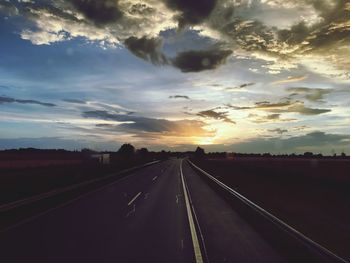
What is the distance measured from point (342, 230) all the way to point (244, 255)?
437 centimetres

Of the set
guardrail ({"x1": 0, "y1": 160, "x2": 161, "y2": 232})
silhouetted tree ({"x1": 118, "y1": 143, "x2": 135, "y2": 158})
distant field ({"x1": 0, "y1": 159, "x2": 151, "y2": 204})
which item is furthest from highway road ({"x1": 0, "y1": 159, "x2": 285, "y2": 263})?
silhouetted tree ({"x1": 118, "y1": 143, "x2": 135, "y2": 158})

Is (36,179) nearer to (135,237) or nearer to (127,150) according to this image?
(135,237)

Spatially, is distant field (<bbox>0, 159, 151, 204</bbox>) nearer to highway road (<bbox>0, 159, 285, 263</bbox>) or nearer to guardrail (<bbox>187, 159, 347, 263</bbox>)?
highway road (<bbox>0, 159, 285, 263</bbox>)

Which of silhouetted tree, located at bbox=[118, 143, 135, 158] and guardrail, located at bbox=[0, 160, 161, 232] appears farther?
silhouetted tree, located at bbox=[118, 143, 135, 158]

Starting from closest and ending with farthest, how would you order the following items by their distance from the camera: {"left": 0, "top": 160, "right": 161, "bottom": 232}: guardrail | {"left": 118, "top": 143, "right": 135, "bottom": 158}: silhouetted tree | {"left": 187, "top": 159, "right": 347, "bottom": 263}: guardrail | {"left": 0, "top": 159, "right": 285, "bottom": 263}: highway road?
{"left": 187, "top": 159, "right": 347, "bottom": 263}: guardrail, {"left": 0, "top": 159, "right": 285, "bottom": 263}: highway road, {"left": 0, "top": 160, "right": 161, "bottom": 232}: guardrail, {"left": 118, "top": 143, "right": 135, "bottom": 158}: silhouetted tree

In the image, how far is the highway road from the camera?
292 inches

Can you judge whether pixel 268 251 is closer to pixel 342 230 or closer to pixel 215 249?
pixel 215 249

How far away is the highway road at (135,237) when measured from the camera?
7418 mm

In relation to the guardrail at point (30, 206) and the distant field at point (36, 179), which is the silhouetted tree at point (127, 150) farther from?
the guardrail at point (30, 206)

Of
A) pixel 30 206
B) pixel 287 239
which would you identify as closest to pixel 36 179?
pixel 30 206

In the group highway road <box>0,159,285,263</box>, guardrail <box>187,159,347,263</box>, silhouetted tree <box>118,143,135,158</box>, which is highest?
silhouetted tree <box>118,143,135,158</box>

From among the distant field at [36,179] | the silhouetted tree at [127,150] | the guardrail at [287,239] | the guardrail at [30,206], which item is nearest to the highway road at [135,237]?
the guardrail at [287,239]

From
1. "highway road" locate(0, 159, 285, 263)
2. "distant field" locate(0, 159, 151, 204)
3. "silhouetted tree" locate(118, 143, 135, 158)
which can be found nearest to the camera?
"highway road" locate(0, 159, 285, 263)

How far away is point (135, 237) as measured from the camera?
9266 millimetres
